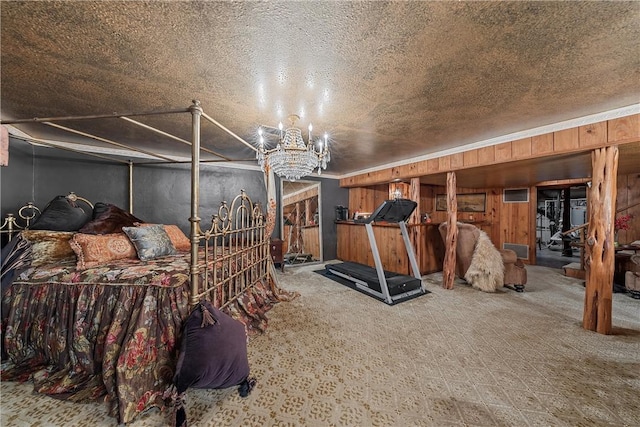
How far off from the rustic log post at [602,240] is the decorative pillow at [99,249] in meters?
4.62

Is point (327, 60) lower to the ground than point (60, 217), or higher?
higher

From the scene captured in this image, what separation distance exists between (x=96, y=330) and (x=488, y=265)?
456 centimetres

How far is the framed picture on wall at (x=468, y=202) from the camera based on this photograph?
5.79 metres

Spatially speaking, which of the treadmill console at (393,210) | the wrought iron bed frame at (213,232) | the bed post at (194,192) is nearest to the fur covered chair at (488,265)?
the treadmill console at (393,210)

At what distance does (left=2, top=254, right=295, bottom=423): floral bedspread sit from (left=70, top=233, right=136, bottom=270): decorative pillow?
0.41ft

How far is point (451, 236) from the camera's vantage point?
3.57 meters

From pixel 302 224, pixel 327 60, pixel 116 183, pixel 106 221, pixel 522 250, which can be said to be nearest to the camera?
pixel 327 60

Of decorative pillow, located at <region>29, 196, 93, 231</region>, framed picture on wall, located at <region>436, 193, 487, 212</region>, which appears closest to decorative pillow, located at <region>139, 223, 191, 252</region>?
decorative pillow, located at <region>29, 196, 93, 231</region>

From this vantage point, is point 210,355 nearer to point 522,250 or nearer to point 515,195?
point 522,250

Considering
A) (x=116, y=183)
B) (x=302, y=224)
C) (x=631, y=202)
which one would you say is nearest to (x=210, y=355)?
(x=116, y=183)

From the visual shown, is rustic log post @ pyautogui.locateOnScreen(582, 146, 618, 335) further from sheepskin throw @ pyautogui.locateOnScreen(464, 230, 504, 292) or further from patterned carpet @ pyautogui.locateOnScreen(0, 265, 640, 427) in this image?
sheepskin throw @ pyautogui.locateOnScreen(464, 230, 504, 292)

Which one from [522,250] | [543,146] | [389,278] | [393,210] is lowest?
[389,278]

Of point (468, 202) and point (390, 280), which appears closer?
point (390, 280)

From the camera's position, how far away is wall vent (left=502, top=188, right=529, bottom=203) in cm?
517
